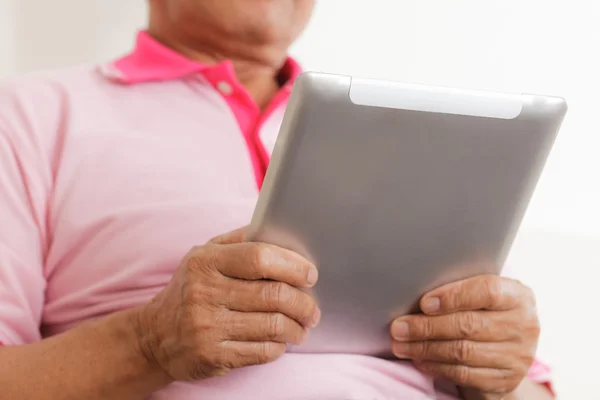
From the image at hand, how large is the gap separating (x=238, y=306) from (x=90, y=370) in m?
0.19

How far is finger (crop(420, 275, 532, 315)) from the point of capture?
613 mm

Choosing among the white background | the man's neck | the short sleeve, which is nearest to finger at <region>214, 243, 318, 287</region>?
the short sleeve

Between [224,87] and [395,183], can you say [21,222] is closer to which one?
[224,87]

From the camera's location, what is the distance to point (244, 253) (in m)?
0.53

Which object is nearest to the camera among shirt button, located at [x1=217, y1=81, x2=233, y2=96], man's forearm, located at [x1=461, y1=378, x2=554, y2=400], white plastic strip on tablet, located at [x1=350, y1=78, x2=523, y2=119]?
white plastic strip on tablet, located at [x1=350, y1=78, x2=523, y2=119]

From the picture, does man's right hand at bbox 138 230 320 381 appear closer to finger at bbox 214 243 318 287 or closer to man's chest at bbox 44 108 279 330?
finger at bbox 214 243 318 287

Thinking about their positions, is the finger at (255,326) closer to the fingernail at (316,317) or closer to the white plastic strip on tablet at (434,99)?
the fingernail at (316,317)

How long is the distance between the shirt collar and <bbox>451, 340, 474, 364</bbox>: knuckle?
0.46m

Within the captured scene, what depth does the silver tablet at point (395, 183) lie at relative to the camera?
0.49 metres

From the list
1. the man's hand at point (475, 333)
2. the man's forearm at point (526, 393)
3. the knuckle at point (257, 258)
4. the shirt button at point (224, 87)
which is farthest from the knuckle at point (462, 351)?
the shirt button at point (224, 87)

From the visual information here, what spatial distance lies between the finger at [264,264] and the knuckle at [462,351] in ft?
0.59

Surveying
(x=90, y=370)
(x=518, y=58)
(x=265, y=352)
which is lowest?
(x=90, y=370)

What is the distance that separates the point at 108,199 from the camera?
2.42 feet

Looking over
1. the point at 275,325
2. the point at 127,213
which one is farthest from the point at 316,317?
the point at 127,213
